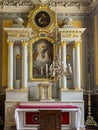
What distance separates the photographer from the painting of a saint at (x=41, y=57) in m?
12.6

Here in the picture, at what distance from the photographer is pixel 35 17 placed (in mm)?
12742

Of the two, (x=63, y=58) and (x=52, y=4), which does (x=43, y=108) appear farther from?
(x=52, y=4)

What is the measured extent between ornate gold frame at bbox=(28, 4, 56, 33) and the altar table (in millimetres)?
2901

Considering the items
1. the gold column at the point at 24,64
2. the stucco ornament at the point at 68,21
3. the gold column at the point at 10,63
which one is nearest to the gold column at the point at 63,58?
the stucco ornament at the point at 68,21

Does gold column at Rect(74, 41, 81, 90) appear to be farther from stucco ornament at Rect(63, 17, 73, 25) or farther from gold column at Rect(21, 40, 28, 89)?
gold column at Rect(21, 40, 28, 89)

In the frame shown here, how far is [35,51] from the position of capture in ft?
41.7

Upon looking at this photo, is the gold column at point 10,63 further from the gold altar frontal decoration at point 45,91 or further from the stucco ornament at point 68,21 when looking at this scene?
the stucco ornament at point 68,21

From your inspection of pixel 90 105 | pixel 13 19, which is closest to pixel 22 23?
pixel 13 19

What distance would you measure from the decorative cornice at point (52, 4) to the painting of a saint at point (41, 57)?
145 centimetres

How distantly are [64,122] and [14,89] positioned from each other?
220 cm

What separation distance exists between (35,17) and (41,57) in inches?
59.8

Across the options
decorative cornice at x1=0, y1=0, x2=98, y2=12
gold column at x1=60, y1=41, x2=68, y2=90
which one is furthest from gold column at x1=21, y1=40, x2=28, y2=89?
decorative cornice at x1=0, y1=0, x2=98, y2=12

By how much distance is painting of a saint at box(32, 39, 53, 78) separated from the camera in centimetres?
1256

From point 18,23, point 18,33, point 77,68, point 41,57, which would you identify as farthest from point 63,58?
point 18,23
